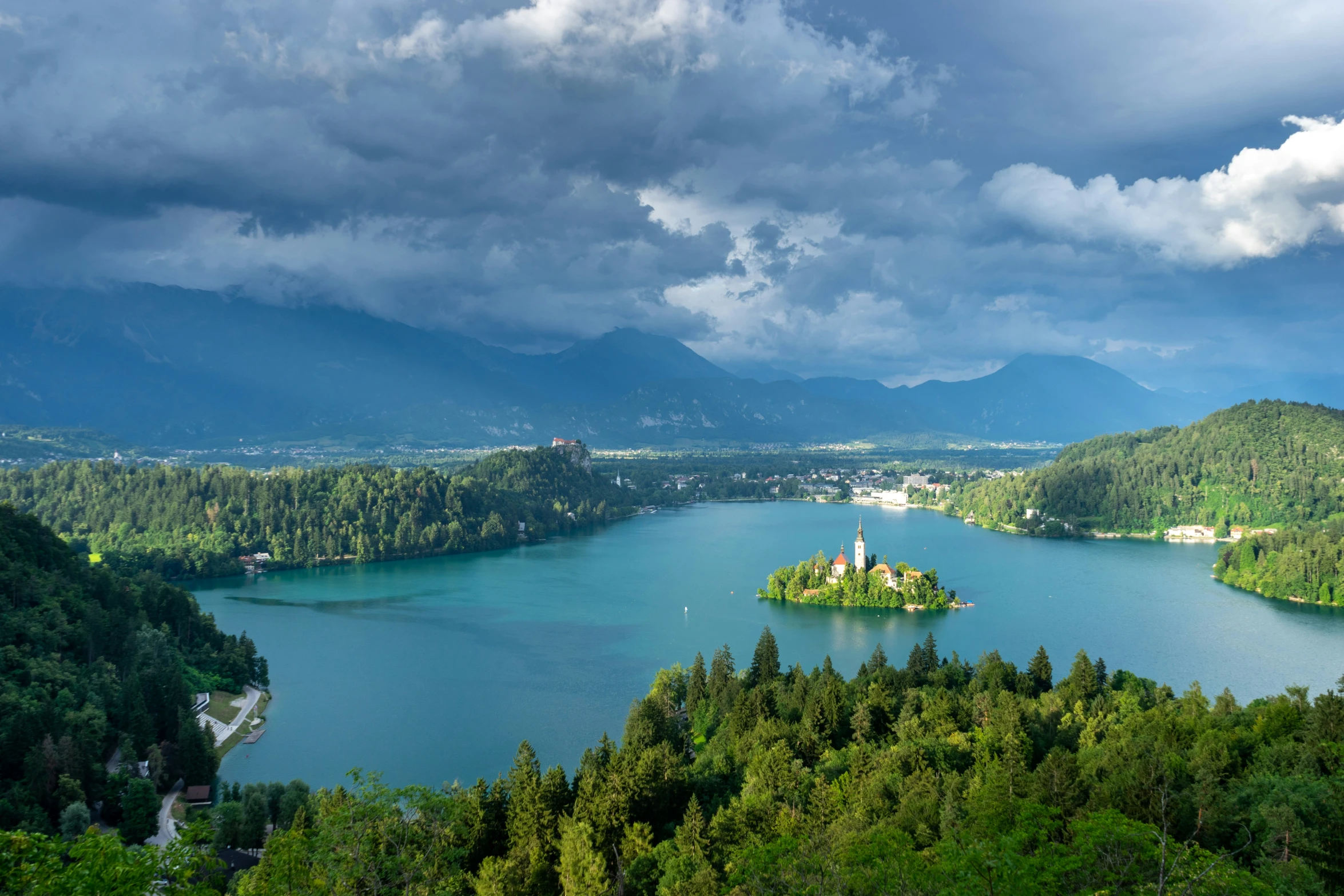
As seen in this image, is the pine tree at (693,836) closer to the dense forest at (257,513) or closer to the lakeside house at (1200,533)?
the dense forest at (257,513)

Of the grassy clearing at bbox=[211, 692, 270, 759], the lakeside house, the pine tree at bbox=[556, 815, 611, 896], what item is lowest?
the grassy clearing at bbox=[211, 692, 270, 759]

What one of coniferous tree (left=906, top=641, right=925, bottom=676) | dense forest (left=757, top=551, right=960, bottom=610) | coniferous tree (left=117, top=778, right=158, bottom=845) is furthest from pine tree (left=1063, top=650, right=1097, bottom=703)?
coniferous tree (left=117, top=778, right=158, bottom=845)

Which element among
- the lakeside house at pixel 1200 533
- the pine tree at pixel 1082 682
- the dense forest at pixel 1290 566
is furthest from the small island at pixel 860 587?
the lakeside house at pixel 1200 533

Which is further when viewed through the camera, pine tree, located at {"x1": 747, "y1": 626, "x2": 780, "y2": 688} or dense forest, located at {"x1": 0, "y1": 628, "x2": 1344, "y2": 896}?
pine tree, located at {"x1": 747, "y1": 626, "x2": 780, "y2": 688}

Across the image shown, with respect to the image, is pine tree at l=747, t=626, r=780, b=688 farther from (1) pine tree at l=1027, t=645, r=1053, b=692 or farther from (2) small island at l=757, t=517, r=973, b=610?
(2) small island at l=757, t=517, r=973, b=610

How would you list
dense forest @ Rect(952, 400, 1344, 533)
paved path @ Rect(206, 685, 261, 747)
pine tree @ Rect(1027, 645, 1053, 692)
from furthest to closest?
1. dense forest @ Rect(952, 400, 1344, 533)
2. pine tree @ Rect(1027, 645, 1053, 692)
3. paved path @ Rect(206, 685, 261, 747)

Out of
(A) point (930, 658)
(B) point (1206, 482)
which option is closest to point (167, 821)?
(A) point (930, 658)

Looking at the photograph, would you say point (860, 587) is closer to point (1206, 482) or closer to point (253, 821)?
point (253, 821)
